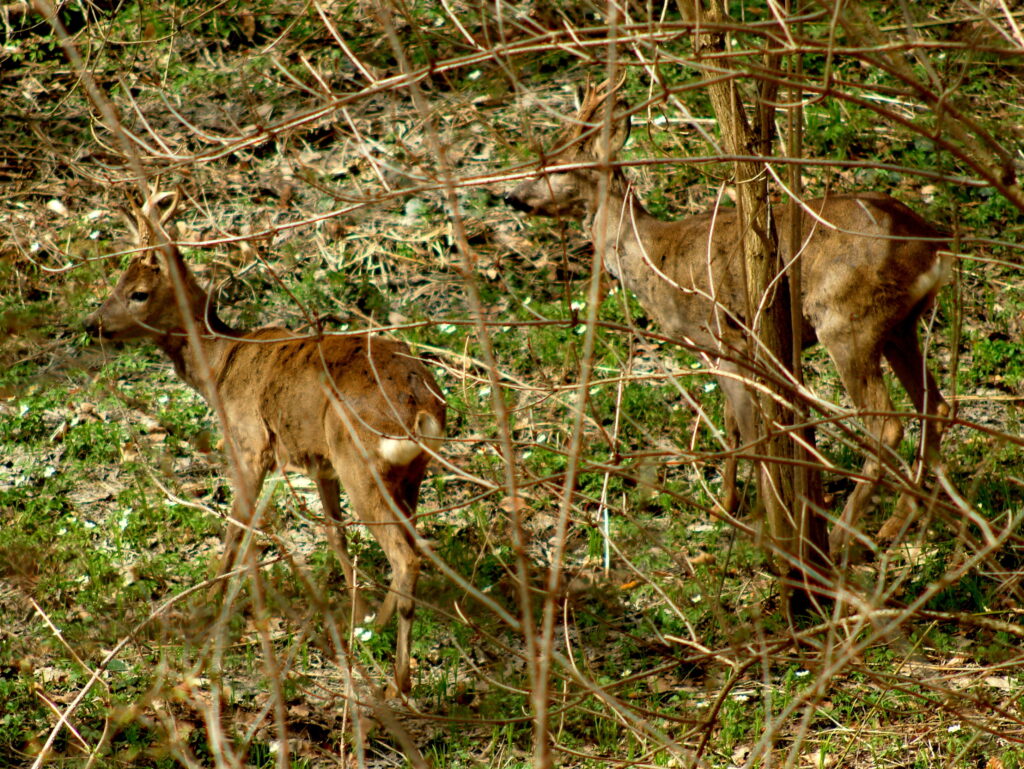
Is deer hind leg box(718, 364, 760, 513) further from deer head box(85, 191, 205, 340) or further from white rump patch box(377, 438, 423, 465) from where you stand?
deer head box(85, 191, 205, 340)

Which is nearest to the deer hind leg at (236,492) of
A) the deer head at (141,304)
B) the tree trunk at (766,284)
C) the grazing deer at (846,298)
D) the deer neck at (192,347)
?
the deer neck at (192,347)

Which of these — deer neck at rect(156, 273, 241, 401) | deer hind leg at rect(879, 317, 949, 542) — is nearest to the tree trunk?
deer hind leg at rect(879, 317, 949, 542)

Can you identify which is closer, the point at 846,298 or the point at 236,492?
the point at 846,298

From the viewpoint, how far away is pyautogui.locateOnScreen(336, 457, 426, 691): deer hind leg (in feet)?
16.6

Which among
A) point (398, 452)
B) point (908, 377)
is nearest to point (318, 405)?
point (398, 452)

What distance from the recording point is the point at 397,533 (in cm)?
522

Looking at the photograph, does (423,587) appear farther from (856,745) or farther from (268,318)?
(268,318)

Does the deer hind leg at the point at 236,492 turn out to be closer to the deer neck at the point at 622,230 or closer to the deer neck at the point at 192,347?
the deer neck at the point at 192,347

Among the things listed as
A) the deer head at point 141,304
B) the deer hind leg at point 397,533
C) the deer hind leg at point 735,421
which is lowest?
the deer hind leg at point 735,421

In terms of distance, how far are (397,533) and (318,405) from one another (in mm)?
830

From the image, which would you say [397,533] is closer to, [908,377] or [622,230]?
[622,230]

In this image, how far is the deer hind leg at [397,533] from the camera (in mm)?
5070

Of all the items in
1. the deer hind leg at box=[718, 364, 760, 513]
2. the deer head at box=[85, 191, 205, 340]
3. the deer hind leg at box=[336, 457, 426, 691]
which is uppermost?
the deer head at box=[85, 191, 205, 340]

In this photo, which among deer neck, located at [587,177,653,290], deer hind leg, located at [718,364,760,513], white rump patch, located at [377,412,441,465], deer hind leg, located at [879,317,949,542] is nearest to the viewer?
white rump patch, located at [377,412,441,465]
